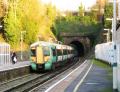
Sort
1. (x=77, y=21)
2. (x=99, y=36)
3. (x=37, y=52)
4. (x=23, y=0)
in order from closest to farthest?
(x=37, y=52), (x=23, y=0), (x=99, y=36), (x=77, y=21)

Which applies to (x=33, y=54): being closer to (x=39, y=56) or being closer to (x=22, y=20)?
(x=39, y=56)

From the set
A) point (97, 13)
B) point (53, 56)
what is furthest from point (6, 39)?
point (97, 13)

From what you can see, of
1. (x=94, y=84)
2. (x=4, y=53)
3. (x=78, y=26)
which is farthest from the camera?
(x=78, y=26)

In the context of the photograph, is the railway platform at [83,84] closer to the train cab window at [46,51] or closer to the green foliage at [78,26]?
the train cab window at [46,51]

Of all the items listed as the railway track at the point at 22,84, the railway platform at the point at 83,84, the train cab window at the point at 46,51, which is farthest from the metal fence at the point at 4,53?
the railway platform at the point at 83,84

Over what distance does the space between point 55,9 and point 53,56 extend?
115 m

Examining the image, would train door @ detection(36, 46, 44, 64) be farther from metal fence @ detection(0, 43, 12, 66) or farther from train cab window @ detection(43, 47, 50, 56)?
metal fence @ detection(0, 43, 12, 66)

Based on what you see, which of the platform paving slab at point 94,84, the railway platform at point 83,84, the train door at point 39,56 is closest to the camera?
the platform paving slab at point 94,84

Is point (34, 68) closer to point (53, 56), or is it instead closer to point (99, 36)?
point (53, 56)

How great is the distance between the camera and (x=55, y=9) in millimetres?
163000

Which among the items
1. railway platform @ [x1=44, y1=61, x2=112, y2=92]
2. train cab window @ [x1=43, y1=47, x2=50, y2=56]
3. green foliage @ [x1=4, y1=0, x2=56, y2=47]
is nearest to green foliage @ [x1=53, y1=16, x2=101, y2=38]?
green foliage @ [x1=4, y1=0, x2=56, y2=47]

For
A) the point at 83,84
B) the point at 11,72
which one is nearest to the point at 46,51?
the point at 11,72

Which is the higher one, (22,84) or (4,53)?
(4,53)

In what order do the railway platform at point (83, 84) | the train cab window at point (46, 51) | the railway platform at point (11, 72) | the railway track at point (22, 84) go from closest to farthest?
the railway platform at point (83, 84) → the railway track at point (22, 84) → the railway platform at point (11, 72) → the train cab window at point (46, 51)
